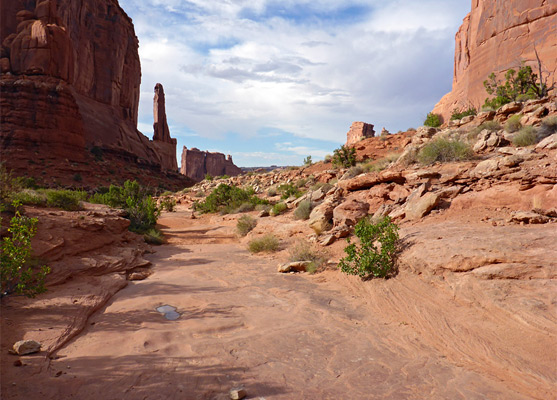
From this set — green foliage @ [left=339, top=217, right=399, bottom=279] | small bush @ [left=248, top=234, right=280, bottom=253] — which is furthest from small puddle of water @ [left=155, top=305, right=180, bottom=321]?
small bush @ [left=248, top=234, right=280, bottom=253]

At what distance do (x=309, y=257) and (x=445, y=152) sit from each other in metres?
6.25

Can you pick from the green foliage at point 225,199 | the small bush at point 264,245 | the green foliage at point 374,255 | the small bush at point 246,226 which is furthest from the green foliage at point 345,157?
the green foliage at point 374,255

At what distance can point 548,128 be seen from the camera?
9797 mm

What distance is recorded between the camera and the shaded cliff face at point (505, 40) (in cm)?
3030

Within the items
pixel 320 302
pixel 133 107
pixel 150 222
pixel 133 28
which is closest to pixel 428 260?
pixel 320 302

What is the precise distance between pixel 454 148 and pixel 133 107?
187ft

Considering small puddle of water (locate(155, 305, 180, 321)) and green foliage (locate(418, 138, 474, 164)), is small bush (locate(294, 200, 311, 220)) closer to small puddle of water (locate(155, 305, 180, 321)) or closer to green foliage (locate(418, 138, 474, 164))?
green foliage (locate(418, 138, 474, 164))

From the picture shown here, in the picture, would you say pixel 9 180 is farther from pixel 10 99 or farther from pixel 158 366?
pixel 10 99

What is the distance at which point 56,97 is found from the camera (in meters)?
31.9

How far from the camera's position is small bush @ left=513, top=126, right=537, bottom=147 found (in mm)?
9141

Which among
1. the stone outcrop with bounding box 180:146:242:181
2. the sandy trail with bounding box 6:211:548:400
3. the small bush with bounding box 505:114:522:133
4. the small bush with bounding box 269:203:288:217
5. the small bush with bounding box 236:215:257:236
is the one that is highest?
the stone outcrop with bounding box 180:146:242:181

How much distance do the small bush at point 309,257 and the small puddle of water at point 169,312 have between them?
3.35 m

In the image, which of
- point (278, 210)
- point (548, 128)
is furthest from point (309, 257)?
point (548, 128)

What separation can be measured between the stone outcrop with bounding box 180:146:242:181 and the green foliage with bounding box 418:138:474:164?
87.7 meters
